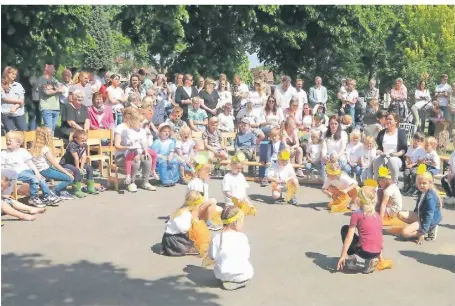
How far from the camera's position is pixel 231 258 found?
6426mm

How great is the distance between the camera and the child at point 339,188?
32.6ft

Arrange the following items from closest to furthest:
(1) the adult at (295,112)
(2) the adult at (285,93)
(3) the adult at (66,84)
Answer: (3) the adult at (66,84) < (1) the adult at (295,112) < (2) the adult at (285,93)

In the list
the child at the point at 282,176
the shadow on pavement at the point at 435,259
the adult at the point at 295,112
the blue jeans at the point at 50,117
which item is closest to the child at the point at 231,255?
the shadow on pavement at the point at 435,259

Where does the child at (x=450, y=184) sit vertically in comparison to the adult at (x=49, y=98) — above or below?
below

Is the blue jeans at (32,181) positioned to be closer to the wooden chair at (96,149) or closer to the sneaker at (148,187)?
the wooden chair at (96,149)

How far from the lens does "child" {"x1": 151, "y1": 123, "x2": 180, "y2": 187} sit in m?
11.7

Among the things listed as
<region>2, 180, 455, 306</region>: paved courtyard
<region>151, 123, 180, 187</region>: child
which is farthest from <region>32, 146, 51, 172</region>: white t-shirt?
<region>151, 123, 180, 187</region>: child

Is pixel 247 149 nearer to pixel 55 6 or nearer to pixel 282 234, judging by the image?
pixel 282 234

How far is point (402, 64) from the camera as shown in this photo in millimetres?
41375

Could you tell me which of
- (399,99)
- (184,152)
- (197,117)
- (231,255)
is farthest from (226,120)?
(231,255)

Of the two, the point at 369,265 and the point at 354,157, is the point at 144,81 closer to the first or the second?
the point at 354,157

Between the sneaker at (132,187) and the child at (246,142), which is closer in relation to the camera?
the sneaker at (132,187)

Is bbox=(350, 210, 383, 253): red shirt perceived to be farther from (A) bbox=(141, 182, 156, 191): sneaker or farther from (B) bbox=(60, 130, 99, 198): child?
(B) bbox=(60, 130, 99, 198): child

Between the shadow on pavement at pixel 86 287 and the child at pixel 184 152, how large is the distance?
197 inches
